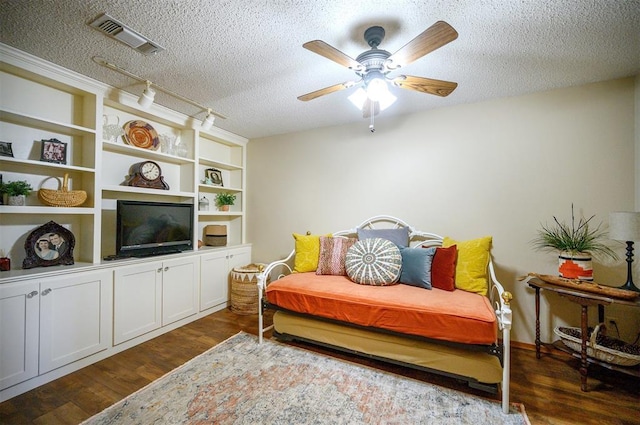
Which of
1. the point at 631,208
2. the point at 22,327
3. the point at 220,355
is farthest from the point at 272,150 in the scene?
the point at 631,208

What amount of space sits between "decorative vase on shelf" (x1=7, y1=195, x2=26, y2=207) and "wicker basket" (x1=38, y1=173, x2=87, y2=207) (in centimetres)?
10

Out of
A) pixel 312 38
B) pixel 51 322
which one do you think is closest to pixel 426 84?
pixel 312 38

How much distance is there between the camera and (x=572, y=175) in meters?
2.35

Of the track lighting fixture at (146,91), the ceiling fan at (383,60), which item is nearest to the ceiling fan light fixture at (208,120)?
the track lighting fixture at (146,91)

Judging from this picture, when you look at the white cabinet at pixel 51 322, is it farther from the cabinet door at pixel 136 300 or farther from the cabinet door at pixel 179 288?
the cabinet door at pixel 179 288

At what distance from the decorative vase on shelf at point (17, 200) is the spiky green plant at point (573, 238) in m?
4.30

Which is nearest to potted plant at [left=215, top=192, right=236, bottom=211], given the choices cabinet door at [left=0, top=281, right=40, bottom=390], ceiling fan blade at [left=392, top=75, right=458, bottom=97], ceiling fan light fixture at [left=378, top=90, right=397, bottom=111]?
cabinet door at [left=0, top=281, right=40, bottom=390]

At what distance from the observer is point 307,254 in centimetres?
300

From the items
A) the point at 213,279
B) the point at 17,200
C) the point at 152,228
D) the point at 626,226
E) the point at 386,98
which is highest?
the point at 386,98

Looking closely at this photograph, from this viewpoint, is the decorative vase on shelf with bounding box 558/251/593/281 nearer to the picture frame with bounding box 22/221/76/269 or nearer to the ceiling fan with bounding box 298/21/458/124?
the ceiling fan with bounding box 298/21/458/124

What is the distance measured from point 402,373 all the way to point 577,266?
1624mm

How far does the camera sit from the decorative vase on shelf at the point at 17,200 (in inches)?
75.7

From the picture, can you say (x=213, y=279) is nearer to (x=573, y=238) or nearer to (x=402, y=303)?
(x=402, y=303)

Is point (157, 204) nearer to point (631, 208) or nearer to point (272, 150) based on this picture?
point (272, 150)
